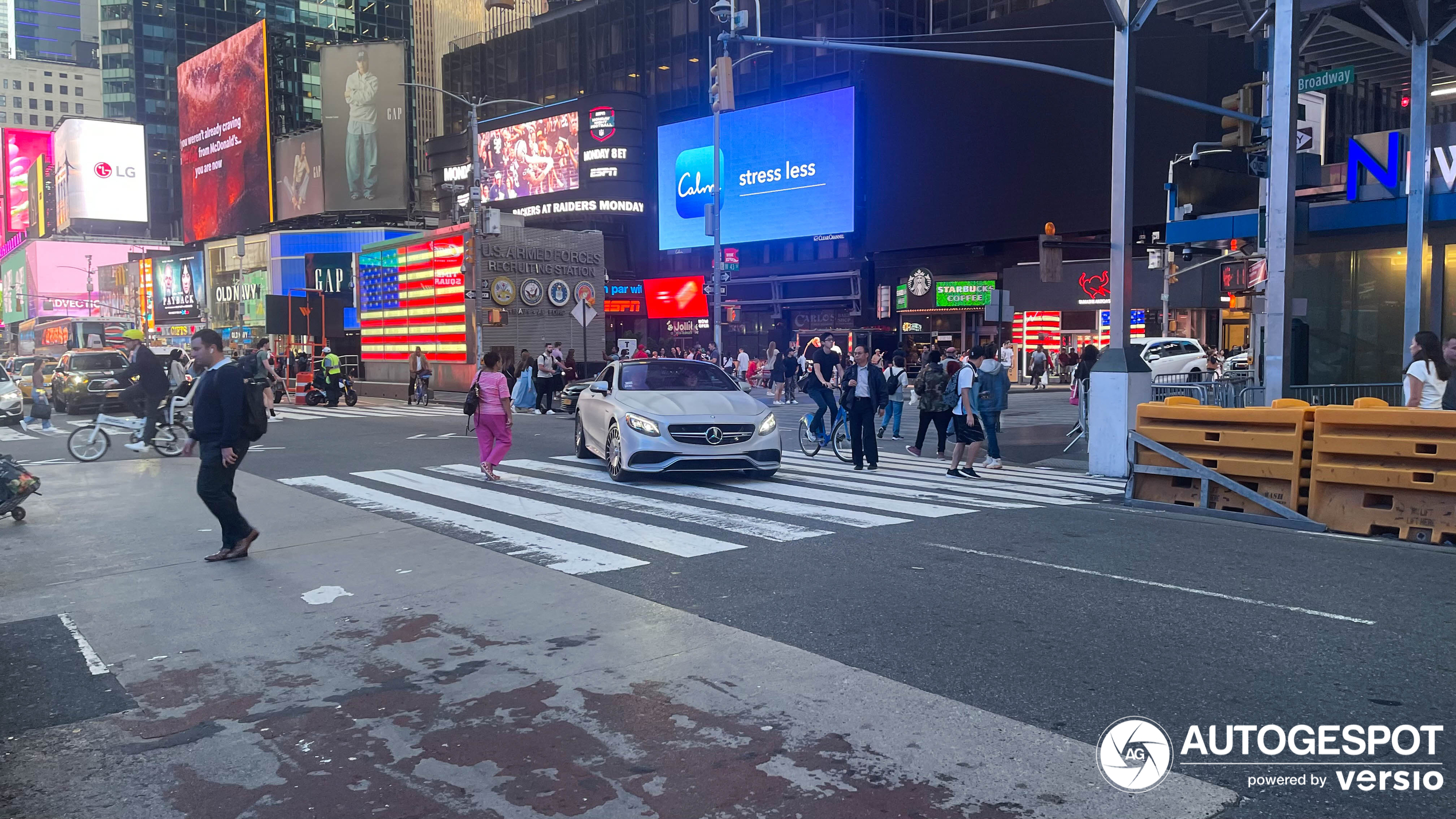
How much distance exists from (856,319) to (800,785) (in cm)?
5413

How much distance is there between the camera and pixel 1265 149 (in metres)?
12.9

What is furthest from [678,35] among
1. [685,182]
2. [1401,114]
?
[1401,114]

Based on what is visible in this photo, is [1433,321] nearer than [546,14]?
Yes

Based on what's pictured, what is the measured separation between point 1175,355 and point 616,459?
86.4ft

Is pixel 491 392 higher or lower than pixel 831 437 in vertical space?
higher

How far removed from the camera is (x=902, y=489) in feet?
41.1

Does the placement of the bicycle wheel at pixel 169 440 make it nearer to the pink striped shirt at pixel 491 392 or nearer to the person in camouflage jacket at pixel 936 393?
the pink striped shirt at pixel 491 392

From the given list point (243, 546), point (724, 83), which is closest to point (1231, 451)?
point (243, 546)

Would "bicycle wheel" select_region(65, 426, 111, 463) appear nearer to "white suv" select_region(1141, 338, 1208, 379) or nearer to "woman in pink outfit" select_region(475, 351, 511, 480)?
"woman in pink outfit" select_region(475, 351, 511, 480)

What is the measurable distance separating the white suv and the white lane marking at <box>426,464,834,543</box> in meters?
25.3

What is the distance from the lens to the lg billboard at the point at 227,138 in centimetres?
8019

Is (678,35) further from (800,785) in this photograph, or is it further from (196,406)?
(800,785)

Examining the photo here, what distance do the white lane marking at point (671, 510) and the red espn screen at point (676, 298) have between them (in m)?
49.3

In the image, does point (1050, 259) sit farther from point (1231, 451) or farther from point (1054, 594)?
point (1054, 594)
